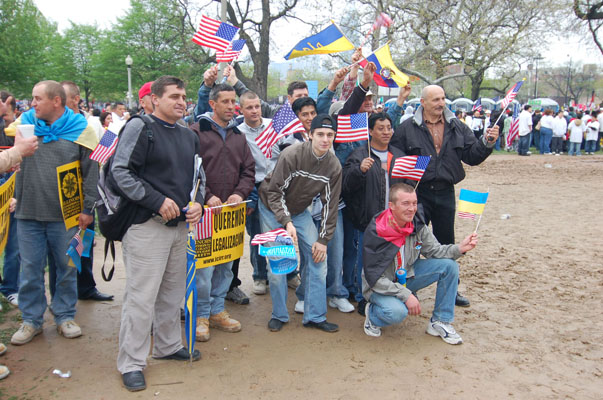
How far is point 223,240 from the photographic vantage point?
15.7ft

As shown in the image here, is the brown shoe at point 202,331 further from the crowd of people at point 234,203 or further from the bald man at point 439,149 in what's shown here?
the bald man at point 439,149

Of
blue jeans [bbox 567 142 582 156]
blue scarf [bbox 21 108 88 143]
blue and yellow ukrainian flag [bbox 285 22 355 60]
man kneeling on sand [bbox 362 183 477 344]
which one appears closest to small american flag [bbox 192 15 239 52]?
blue and yellow ukrainian flag [bbox 285 22 355 60]

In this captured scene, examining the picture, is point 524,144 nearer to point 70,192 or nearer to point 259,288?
point 259,288

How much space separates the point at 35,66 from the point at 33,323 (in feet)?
93.8

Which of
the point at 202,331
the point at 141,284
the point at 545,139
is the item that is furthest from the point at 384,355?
the point at 545,139

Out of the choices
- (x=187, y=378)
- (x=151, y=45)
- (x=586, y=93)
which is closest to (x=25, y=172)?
(x=187, y=378)

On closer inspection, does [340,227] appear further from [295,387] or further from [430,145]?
[295,387]

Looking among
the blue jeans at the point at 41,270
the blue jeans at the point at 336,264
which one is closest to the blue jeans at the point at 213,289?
the blue jeans at the point at 336,264

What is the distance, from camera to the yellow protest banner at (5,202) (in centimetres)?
411

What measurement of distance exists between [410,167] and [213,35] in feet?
8.64

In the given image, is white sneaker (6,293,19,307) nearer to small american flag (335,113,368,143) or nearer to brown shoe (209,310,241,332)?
brown shoe (209,310,241,332)

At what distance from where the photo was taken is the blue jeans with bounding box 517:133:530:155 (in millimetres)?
21381

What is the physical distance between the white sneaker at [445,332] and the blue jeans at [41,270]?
3441 mm

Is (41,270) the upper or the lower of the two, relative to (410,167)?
lower
